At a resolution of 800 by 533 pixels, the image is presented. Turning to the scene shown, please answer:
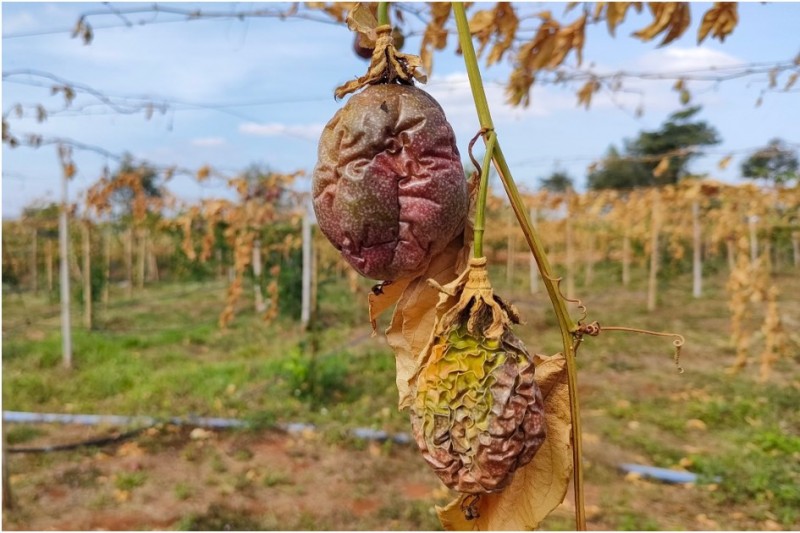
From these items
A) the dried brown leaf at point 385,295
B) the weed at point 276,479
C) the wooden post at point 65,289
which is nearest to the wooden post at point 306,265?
the wooden post at point 65,289

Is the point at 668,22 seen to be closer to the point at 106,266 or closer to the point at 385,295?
the point at 385,295

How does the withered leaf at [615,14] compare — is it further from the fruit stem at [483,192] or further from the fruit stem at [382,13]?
the fruit stem at [483,192]

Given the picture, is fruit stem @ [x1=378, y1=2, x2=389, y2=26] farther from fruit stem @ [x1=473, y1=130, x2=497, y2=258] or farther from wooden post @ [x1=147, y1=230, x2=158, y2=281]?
wooden post @ [x1=147, y1=230, x2=158, y2=281]

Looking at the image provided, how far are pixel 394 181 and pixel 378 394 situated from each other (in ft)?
19.3

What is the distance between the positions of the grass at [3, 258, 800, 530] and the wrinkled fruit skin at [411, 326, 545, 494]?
2709 mm

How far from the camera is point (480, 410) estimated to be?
37.7 inches

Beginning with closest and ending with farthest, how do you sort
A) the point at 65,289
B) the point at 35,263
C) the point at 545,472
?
the point at 545,472 → the point at 65,289 → the point at 35,263

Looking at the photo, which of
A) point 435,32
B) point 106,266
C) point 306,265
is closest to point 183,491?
point 435,32

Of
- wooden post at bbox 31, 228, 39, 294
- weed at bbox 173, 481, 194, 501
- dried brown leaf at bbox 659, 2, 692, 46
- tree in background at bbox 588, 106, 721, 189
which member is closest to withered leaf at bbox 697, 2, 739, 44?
dried brown leaf at bbox 659, 2, 692, 46

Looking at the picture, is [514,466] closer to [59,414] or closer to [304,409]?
[304,409]

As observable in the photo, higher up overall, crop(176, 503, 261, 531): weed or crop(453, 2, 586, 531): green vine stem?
crop(453, 2, 586, 531): green vine stem

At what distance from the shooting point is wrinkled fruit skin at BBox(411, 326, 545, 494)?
94 centimetres

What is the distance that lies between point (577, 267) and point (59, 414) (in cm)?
1551

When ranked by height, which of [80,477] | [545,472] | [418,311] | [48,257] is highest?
[418,311]
